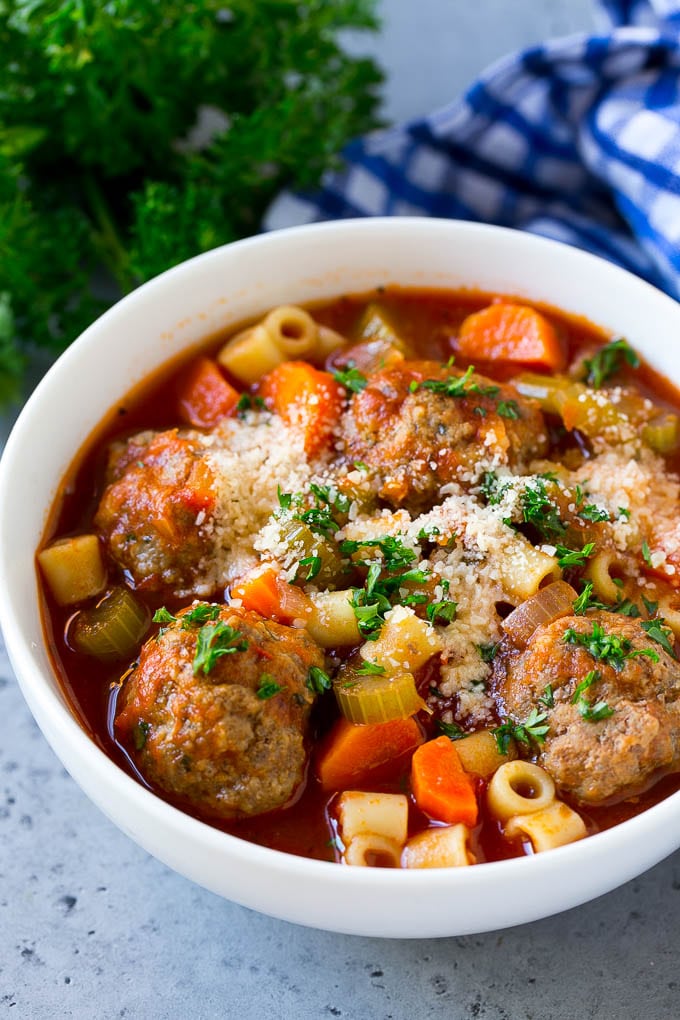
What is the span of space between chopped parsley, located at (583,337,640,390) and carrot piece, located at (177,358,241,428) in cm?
146

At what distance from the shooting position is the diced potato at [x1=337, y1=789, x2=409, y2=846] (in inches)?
134

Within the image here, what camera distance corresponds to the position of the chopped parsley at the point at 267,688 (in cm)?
336

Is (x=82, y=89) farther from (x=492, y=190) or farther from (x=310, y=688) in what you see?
(x=310, y=688)

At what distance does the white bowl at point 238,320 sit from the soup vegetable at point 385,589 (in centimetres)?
14

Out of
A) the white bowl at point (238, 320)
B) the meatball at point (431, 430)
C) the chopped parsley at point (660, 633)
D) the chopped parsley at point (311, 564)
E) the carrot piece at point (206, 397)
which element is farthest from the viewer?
the carrot piece at point (206, 397)

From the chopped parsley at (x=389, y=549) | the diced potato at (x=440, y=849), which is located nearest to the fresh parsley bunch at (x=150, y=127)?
the chopped parsley at (x=389, y=549)

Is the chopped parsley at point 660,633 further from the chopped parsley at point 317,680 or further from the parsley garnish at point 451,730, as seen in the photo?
the chopped parsley at point 317,680

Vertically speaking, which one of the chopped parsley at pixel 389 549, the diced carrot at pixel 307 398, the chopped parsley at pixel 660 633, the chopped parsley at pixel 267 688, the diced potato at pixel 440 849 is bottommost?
the diced potato at pixel 440 849

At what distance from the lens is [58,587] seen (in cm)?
394

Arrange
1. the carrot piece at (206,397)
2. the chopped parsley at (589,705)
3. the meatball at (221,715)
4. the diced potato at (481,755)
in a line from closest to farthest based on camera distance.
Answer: the meatball at (221,715) < the chopped parsley at (589,705) < the diced potato at (481,755) < the carrot piece at (206,397)

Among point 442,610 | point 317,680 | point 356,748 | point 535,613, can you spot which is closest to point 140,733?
point 317,680

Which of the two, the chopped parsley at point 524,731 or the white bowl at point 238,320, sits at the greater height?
the white bowl at point 238,320

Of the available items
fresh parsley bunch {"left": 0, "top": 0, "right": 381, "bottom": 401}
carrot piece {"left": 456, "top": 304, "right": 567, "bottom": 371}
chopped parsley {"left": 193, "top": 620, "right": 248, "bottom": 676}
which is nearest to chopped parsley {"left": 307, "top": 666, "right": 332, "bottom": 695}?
chopped parsley {"left": 193, "top": 620, "right": 248, "bottom": 676}

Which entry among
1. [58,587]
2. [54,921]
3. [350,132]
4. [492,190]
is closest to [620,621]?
[58,587]
